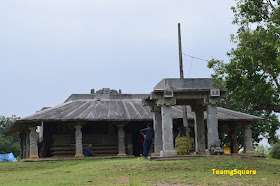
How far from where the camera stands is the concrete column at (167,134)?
1820 cm

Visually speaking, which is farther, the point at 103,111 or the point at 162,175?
the point at 103,111

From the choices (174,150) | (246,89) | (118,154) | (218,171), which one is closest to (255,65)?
(246,89)

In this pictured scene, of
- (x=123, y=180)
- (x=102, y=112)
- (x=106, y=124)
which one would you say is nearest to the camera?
(x=123, y=180)

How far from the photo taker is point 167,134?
60.7 ft

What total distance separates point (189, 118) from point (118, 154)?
14.8 ft

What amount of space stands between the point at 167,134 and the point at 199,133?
104 inches

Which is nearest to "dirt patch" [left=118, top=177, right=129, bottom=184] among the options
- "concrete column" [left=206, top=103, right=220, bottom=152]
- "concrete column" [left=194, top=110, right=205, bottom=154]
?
"concrete column" [left=206, top=103, right=220, bottom=152]

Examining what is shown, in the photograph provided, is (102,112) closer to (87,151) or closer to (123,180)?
(87,151)

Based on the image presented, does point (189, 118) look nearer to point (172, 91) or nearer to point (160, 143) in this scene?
point (160, 143)

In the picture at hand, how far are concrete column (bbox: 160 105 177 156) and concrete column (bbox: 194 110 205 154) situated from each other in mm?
2407

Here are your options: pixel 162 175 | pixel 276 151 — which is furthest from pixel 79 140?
pixel 276 151

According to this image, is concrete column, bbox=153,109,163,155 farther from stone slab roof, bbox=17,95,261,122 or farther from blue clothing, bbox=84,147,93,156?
blue clothing, bbox=84,147,93,156

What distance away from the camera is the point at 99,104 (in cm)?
2792

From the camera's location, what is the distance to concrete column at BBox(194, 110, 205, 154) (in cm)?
2044
